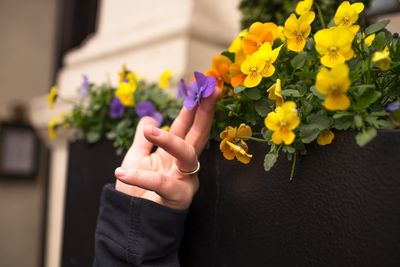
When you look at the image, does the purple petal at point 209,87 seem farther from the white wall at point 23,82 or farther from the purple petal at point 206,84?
the white wall at point 23,82

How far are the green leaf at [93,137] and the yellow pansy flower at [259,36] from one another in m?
0.46

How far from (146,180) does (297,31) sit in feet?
0.88

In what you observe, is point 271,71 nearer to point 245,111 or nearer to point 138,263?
point 245,111

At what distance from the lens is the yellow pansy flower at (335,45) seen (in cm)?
41

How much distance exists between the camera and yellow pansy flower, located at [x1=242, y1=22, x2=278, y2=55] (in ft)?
1.69

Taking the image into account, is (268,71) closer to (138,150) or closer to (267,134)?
(267,134)

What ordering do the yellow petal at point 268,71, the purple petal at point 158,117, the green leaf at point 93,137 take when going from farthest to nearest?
the green leaf at point 93,137 < the purple petal at point 158,117 < the yellow petal at point 268,71

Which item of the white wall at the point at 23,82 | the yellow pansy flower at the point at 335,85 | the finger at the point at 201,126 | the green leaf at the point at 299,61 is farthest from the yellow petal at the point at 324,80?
the white wall at the point at 23,82

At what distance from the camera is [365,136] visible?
0.38m

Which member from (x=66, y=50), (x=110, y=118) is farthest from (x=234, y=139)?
(x=66, y=50)

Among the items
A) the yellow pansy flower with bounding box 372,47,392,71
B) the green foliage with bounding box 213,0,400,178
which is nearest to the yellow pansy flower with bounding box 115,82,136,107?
the green foliage with bounding box 213,0,400,178

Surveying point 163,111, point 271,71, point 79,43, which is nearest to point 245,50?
point 271,71

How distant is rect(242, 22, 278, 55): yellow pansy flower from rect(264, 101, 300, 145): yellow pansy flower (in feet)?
0.46

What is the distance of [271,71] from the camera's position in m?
0.47
